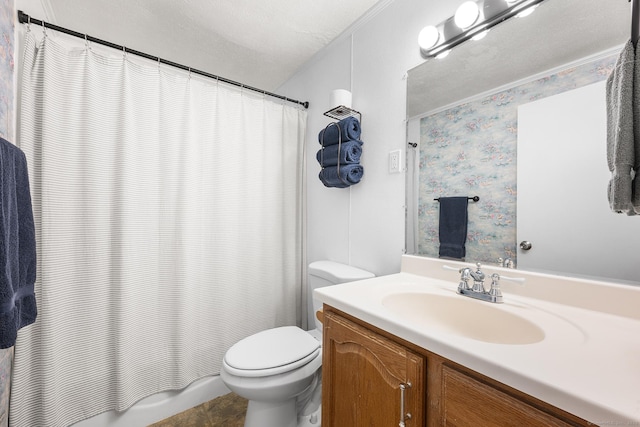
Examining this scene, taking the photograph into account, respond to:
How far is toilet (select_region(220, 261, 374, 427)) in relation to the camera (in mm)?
1098

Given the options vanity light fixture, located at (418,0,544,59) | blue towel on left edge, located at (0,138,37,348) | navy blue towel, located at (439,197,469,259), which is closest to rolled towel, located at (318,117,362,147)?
vanity light fixture, located at (418,0,544,59)

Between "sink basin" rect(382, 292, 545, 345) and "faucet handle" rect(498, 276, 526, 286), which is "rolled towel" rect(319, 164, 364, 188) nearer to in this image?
"sink basin" rect(382, 292, 545, 345)

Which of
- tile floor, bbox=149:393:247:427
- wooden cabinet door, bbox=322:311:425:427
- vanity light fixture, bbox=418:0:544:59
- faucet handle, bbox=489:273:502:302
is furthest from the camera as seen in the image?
tile floor, bbox=149:393:247:427

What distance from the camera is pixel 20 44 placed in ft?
3.75

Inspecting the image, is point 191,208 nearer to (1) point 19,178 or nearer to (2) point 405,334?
(1) point 19,178

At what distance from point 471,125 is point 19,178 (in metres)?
1.72

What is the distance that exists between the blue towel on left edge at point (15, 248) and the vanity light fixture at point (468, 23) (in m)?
1.64

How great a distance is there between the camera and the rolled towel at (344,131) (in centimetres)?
144

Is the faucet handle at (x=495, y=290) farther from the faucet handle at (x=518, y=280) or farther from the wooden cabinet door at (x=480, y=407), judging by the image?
the wooden cabinet door at (x=480, y=407)

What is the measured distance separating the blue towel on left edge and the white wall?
1376 mm

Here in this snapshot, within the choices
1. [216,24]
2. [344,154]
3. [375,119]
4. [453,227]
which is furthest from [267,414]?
[216,24]

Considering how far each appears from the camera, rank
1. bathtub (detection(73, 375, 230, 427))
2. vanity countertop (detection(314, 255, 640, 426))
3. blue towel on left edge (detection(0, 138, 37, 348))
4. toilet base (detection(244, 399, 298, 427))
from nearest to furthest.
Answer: vanity countertop (detection(314, 255, 640, 426))
blue towel on left edge (detection(0, 138, 37, 348))
toilet base (detection(244, 399, 298, 427))
bathtub (detection(73, 375, 230, 427))

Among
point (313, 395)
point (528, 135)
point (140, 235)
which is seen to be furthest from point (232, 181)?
point (528, 135)

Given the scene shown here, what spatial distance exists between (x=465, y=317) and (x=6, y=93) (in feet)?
6.34
